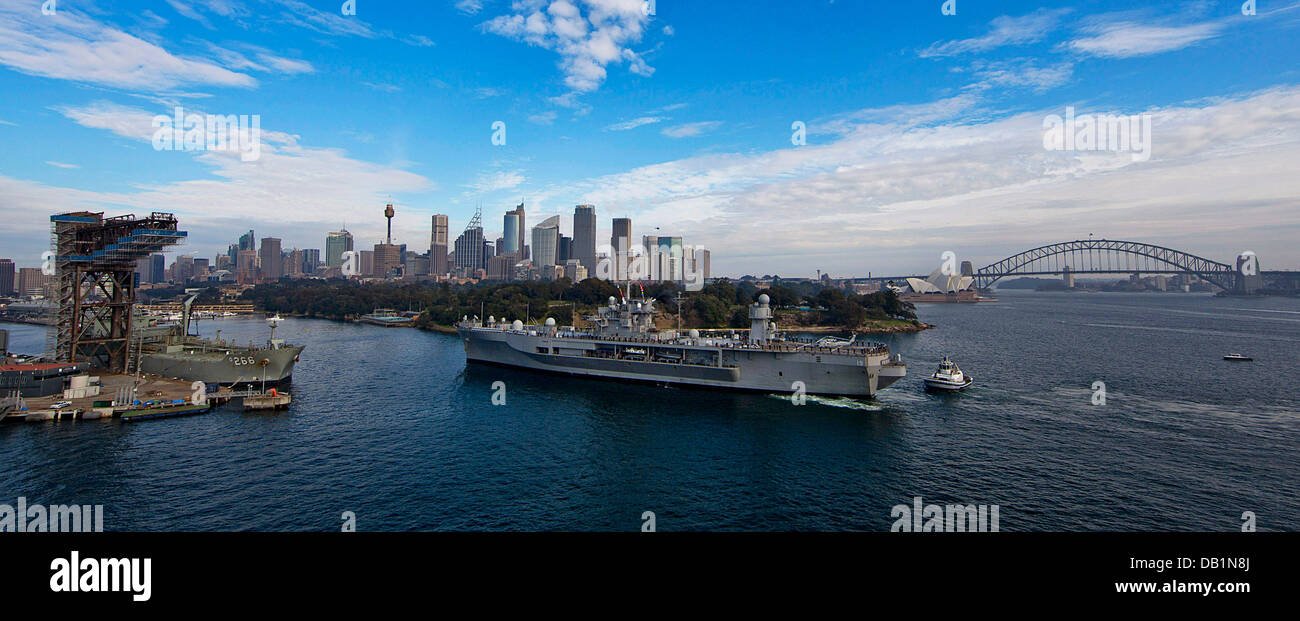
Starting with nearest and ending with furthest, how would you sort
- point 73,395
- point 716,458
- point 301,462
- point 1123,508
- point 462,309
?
point 1123,508 < point 301,462 < point 716,458 < point 73,395 < point 462,309

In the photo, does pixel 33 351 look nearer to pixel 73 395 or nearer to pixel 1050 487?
pixel 73 395

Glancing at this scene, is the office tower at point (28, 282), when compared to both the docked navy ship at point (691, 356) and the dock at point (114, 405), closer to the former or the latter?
the dock at point (114, 405)

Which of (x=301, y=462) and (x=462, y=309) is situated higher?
(x=462, y=309)

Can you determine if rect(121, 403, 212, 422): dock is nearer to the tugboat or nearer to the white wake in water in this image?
the white wake in water

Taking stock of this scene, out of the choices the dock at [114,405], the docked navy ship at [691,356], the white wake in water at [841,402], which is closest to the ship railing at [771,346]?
the docked navy ship at [691,356]

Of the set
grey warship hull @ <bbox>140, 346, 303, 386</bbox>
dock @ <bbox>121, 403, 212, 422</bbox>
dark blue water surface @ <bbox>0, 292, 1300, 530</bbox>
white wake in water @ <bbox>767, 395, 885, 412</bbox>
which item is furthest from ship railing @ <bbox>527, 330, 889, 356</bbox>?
dock @ <bbox>121, 403, 212, 422</bbox>
